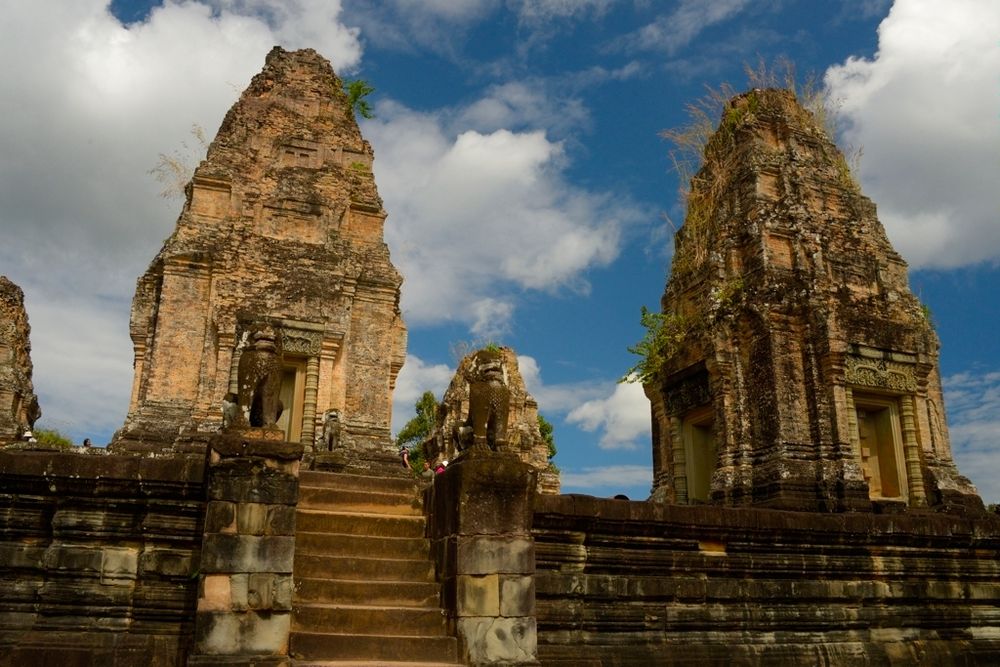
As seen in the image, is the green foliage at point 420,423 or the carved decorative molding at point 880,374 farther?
the green foliage at point 420,423

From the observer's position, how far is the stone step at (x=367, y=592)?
7.26m

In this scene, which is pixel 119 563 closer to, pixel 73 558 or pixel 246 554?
pixel 73 558

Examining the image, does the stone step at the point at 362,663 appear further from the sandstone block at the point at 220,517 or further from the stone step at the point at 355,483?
the stone step at the point at 355,483

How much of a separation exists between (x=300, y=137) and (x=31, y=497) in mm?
12511

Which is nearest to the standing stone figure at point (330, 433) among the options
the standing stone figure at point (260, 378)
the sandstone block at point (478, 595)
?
the standing stone figure at point (260, 378)

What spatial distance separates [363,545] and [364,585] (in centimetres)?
62

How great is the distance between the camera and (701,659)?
8.15m

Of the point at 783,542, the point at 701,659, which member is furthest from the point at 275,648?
the point at 783,542

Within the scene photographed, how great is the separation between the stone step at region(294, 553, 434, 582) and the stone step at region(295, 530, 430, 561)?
0.13 metres

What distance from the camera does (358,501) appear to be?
892cm

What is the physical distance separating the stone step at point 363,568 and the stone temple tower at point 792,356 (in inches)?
229

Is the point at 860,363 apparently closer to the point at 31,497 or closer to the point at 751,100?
the point at 751,100

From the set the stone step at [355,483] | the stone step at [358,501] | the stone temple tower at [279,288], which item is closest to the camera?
the stone step at [358,501]

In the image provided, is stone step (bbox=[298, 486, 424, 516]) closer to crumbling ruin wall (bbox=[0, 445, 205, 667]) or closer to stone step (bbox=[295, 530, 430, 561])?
stone step (bbox=[295, 530, 430, 561])
